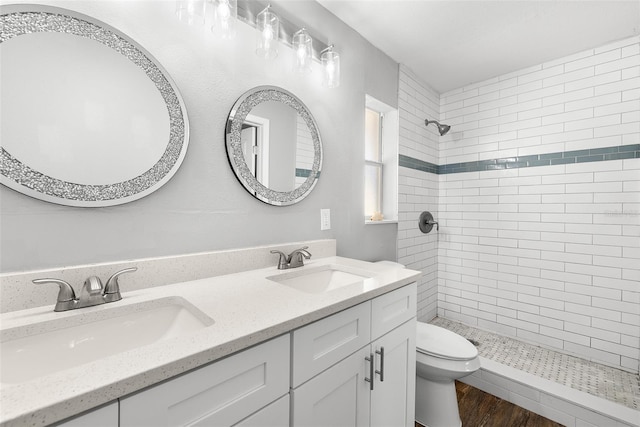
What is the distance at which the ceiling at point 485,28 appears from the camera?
6.05 feet

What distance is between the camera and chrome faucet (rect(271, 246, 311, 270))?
4.80 feet

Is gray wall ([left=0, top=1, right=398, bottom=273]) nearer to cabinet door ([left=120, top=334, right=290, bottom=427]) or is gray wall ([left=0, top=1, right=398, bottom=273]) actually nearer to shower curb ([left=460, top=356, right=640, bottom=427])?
cabinet door ([left=120, top=334, right=290, bottom=427])

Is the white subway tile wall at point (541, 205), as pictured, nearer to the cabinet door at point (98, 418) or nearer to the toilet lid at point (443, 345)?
the toilet lid at point (443, 345)

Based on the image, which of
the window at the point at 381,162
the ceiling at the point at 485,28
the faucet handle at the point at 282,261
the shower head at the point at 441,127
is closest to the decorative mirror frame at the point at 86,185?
the faucet handle at the point at 282,261

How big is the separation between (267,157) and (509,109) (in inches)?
98.5

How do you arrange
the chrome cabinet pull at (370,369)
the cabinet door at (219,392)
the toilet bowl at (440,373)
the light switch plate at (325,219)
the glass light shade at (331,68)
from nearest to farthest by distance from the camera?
the cabinet door at (219,392), the chrome cabinet pull at (370,369), the toilet bowl at (440,373), the glass light shade at (331,68), the light switch plate at (325,219)

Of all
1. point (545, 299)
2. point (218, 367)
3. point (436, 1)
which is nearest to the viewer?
point (218, 367)

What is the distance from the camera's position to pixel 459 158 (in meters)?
3.02

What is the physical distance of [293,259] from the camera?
59.0 inches

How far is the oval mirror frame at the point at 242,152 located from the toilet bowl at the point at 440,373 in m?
1.18

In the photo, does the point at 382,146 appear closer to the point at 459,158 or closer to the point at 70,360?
the point at 459,158

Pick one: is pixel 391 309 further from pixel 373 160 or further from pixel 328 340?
pixel 373 160

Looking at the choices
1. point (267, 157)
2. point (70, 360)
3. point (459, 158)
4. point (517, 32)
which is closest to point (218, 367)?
point (70, 360)

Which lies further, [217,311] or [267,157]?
[267,157]
